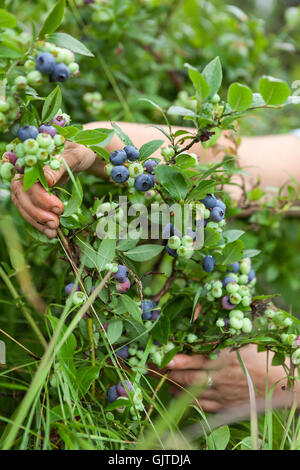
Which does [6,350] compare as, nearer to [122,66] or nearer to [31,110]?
[31,110]

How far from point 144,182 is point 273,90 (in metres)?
0.26

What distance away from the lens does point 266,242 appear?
1658mm

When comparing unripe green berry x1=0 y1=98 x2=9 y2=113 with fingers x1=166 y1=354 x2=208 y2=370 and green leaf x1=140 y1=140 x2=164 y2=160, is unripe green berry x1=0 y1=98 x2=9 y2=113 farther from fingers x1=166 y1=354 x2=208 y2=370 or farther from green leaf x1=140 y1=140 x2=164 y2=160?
fingers x1=166 y1=354 x2=208 y2=370

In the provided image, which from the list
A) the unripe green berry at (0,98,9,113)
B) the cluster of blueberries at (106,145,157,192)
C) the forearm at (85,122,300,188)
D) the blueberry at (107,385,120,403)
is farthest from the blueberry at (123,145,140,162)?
the forearm at (85,122,300,188)

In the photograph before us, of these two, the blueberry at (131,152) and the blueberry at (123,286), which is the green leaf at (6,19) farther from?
the blueberry at (123,286)

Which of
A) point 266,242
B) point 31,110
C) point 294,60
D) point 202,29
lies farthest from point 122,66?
point 294,60

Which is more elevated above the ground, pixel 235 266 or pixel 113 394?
pixel 235 266

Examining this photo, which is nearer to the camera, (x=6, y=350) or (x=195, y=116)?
(x=195, y=116)

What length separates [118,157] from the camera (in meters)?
0.80

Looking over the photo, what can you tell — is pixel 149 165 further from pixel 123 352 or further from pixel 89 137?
pixel 123 352

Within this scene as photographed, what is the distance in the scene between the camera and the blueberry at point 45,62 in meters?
0.66

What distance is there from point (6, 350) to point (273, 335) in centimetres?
61

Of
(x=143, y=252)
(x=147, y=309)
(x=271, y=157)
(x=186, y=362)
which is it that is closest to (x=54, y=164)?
(x=143, y=252)

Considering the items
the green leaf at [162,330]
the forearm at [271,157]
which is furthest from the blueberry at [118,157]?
the forearm at [271,157]
